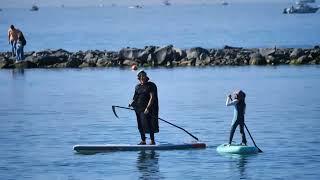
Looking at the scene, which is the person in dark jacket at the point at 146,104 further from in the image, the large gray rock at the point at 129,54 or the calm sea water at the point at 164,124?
the large gray rock at the point at 129,54

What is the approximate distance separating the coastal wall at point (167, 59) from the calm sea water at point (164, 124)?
97.1 inches

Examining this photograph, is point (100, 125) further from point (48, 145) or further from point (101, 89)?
point (101, 89)

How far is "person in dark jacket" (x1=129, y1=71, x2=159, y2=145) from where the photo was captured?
2608 centimetres

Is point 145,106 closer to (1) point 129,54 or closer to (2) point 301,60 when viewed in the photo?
(2) point 301,60

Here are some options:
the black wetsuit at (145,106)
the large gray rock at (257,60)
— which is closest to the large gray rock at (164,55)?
the large gray rock at (257,60)

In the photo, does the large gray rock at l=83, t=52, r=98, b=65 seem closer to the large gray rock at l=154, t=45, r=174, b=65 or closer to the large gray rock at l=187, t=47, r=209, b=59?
the large gray rock at l=154, t=45, r=174, b=65

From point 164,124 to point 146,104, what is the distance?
612 cm

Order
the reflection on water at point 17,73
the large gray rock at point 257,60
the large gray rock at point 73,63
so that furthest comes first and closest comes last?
the large gray rock at point 73,63
the large gray rock at point 257,60
the reflection on water at point 17,73

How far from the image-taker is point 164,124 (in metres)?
32.3

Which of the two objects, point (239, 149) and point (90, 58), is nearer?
point (239, 149)

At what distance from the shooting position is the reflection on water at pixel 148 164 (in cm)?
2350

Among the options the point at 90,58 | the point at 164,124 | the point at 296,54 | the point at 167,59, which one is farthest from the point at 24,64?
the point at 164,124

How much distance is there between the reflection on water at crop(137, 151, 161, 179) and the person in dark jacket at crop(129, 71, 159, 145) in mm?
532

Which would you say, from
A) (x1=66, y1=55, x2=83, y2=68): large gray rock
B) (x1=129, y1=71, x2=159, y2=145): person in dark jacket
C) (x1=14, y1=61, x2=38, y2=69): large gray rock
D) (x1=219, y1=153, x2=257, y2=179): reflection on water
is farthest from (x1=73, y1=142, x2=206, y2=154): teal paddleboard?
(x1=66, y1=55, x2=83, y2=68): large gray rock
